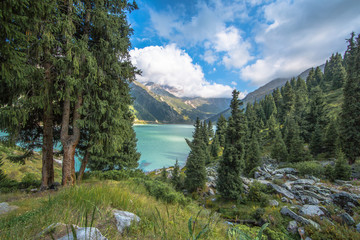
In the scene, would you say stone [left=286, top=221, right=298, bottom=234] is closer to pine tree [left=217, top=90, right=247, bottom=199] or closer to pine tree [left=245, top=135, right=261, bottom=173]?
pine tree [left=217, top=90, right=247, bottom=199]

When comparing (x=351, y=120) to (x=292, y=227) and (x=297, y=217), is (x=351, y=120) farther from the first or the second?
(x=292, y=227)

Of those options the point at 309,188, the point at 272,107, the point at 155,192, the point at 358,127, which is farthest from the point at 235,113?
the point at 272,107

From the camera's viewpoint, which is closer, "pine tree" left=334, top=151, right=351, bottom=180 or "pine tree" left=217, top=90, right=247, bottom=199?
"pine tree" left=334, top=151, right=351, bottom=180

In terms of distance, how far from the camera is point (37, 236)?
1.67 m

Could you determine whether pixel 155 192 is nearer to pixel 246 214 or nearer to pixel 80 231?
pixel 80 231

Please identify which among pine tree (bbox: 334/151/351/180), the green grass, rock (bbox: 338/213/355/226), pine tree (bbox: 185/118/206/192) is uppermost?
the green grass

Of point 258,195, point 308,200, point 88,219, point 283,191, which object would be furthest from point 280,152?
point 88,219

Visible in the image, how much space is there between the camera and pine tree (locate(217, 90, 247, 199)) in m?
13.3

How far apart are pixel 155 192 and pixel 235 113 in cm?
1104

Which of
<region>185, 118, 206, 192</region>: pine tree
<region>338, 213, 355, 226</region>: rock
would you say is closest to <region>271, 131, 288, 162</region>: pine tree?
<region>185, 118, 206, 192</region>: pine tree

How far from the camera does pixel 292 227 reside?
7.37 metres

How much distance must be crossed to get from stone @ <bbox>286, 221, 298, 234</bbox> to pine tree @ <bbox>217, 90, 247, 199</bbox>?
5609 millimetres

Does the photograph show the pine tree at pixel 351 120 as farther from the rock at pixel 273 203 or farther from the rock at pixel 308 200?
the rock at pixel 273 203

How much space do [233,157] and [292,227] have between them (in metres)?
6.47
